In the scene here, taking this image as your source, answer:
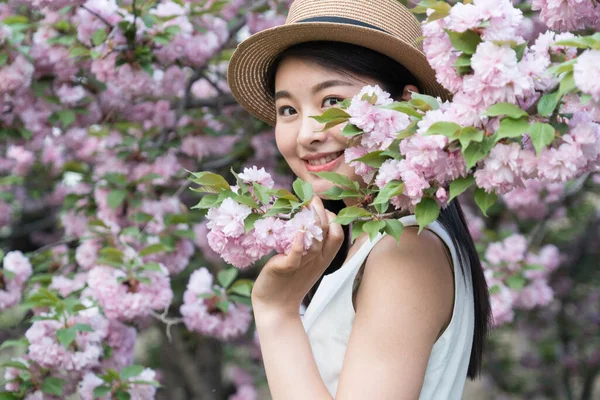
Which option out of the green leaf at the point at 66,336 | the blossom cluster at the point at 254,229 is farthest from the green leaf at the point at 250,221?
the green leaf at the point at 66,336

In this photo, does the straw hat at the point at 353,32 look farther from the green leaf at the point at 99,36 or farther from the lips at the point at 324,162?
the green leaf at the point at 99,36

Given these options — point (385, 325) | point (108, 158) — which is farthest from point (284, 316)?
point (108, 158)

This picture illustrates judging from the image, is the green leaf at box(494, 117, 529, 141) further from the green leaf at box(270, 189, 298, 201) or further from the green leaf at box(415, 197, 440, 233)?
the green leaf at box(270, 189, 298, 201)

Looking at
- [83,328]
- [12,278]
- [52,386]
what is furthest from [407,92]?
[12,278]

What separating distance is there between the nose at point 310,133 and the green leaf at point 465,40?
439 mm

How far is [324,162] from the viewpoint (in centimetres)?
171

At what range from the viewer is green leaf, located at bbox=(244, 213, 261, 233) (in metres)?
1.39

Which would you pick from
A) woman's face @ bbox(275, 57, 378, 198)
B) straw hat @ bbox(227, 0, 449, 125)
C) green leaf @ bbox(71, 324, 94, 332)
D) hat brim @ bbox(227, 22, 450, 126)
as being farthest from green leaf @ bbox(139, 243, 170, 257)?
woman's face @ bbox(275, 57, 378, 198)

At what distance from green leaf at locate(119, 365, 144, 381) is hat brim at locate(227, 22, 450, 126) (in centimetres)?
93

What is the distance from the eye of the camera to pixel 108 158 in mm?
3572

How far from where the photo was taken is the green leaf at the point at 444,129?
1.28m

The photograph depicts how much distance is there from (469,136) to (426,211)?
16 cm

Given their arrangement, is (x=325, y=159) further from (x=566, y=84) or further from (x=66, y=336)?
(x=66, y=336)

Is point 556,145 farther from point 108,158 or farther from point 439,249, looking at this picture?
point 108,158
